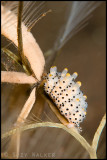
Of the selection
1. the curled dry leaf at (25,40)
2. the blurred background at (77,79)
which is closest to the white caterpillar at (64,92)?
the curled dry leaf at (25,40)

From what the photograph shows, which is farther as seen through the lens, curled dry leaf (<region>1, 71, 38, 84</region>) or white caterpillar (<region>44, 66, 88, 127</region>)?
white caterpillar (<region>44, 66, 88, 127</region>)

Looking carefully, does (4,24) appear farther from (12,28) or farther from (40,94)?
(40,94)

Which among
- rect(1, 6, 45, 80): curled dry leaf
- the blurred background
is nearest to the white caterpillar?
rect(1, 6, 45, 80): curled dry leaf

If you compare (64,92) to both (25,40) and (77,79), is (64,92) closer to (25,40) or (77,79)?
(25,40)

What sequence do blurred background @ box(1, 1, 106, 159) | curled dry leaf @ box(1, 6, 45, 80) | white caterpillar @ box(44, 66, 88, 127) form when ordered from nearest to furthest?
curled dry leaf @ box(1, 6, 45, 80), white caterpillar @ box(44, 66, 88, 127), blurred background @ box(1, 1, 106, 159)

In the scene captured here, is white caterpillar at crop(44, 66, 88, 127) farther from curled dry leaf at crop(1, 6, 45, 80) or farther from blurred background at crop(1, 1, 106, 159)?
blurred background at crop(1, 1, 106, 159)

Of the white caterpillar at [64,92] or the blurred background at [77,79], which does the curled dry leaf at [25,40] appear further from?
the blurred background at [77,79]

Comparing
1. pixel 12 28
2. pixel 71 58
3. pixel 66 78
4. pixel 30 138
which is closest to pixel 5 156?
pixel 66 78
